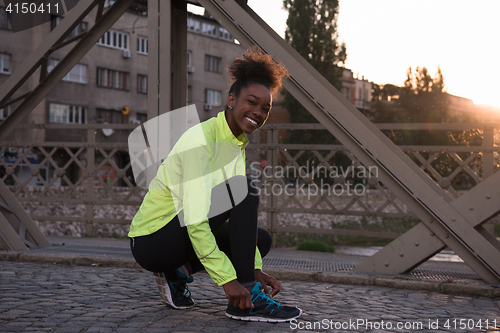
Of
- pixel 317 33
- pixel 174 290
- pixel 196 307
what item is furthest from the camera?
pixel 317 33

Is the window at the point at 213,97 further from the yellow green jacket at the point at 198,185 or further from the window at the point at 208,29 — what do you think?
the yellow green jacket at the point at 198,185

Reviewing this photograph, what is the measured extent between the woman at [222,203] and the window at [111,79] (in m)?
36.3

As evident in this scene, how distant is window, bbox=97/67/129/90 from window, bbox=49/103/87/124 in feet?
7.96

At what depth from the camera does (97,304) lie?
10.3ft

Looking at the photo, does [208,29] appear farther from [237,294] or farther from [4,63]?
[237,294]

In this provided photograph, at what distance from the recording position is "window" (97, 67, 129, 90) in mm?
37188

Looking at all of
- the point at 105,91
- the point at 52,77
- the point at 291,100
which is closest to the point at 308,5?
the point at 291,100

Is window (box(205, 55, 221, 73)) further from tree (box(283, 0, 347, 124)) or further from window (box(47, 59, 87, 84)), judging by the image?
window (box(47, 59, 87, 84))

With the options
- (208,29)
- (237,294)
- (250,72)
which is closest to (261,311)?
(237,294)

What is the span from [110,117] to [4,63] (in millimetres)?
9048

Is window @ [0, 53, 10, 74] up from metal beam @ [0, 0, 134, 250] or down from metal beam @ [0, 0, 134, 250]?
up

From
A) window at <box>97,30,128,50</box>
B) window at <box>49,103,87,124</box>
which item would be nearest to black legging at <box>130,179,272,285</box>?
window at <box>49,103,87,124</box>

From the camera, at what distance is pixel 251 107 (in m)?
2.76

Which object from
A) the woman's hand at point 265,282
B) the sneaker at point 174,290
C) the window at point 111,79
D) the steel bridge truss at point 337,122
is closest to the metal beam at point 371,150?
the steel bridge truss at point 337,122
